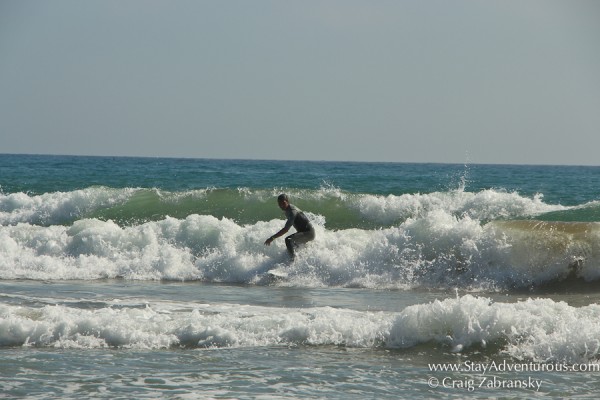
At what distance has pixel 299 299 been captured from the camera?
44.0 feet

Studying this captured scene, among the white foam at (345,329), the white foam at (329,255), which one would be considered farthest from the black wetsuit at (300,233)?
the white foam at (345,329)

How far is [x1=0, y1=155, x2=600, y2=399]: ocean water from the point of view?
8383 mm

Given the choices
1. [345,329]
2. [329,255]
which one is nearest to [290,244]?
[329,255]

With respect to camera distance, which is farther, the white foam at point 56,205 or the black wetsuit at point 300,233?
the white foam at point 56,205

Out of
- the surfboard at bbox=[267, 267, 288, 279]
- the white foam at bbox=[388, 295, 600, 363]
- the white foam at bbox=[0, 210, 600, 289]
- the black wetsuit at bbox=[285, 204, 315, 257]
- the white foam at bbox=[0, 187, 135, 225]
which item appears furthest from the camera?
the white foam at bbox=[0, 187, 135, 225]

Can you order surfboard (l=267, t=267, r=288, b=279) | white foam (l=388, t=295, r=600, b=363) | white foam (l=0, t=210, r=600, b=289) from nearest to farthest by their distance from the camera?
1. white foam (l=388, t=295, r=600, b=363)
2. white foam (l=0, t=210, r=600, b=289)
3. surfboard (l=267, t=267, r=288, b=279)

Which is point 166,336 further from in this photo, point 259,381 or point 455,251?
point 455,251

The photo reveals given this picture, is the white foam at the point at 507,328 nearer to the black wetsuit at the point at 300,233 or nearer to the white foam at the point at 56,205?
the black wetsuit at the point at 300,233

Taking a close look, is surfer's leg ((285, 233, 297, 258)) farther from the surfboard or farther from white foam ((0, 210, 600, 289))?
the surfboard

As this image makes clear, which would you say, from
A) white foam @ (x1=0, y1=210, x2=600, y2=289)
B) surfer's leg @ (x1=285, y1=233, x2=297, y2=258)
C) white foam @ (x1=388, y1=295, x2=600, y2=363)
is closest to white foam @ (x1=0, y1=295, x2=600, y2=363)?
white foam @ (x1=388, y1=295, x2=600, y2=363)

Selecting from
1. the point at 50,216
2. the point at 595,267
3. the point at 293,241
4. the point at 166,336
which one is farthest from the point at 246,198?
the point at 166,336

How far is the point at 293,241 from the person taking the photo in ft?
54.0

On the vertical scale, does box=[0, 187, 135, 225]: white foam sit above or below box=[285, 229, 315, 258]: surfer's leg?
below

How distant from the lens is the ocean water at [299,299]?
8.38 m
